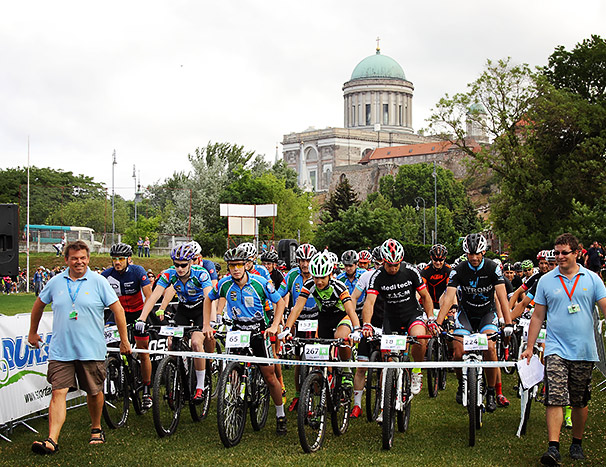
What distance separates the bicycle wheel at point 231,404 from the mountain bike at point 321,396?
763 millimetres

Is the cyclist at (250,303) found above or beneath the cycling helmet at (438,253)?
beneath

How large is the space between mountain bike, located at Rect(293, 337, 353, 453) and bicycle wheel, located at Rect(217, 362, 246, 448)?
0.76m

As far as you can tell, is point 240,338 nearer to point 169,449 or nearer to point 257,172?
point 169,449

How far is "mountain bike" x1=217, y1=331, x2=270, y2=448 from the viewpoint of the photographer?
8.47m

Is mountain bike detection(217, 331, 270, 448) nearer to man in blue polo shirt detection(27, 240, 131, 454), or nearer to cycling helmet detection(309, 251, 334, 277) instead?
cycling helmet detection(309, 251, 334, 277)

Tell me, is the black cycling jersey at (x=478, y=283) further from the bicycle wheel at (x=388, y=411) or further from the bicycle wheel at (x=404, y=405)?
the bicycle wheel at (x=388, y=411)

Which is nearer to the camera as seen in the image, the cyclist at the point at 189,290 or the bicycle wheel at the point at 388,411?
the bicycle wheel at the point at 388,411

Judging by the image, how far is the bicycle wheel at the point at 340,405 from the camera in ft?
30.3

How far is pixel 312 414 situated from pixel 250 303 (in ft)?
5.13

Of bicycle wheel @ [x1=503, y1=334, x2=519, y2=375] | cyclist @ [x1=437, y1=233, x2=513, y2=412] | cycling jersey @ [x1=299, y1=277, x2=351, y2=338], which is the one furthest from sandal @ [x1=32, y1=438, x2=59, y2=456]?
bicycle wheel @ [x1=503, y1=334, x2=519, y2=375]

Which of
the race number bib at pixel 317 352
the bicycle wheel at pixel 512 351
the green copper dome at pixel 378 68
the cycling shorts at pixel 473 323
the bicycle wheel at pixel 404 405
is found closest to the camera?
the race number bib at pixel 317 352

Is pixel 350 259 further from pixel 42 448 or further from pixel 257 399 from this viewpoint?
pixel 42 448

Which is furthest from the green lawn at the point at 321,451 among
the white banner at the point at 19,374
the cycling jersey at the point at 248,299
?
the cycling jersey at the point at 248,299

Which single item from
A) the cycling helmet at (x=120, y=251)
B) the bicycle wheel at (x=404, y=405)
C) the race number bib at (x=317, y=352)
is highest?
the cycling helmet at (x=120, y=251)
